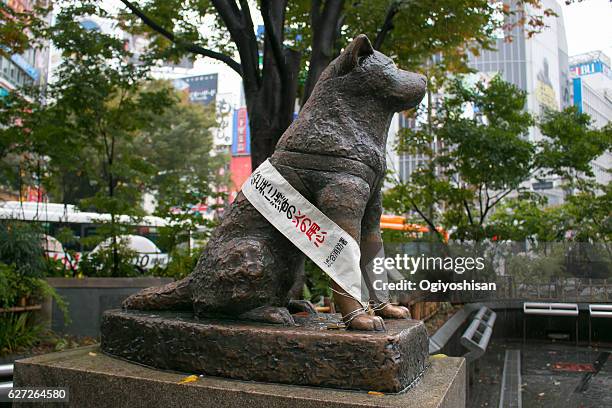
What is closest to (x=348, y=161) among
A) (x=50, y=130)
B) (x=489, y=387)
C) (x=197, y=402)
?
(x=197, y=402)

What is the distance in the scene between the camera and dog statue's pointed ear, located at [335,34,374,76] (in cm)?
246

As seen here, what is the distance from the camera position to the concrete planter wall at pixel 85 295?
7934 millimetres

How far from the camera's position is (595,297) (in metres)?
8.68

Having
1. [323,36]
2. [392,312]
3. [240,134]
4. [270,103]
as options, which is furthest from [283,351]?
[240,134]

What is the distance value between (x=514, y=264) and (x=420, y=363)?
7.44 metres

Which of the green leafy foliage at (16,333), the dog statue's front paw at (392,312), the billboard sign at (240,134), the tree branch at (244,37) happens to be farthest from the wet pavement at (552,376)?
the billboard sign at (240,134)

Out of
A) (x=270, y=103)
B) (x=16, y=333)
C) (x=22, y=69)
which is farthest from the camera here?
(x=22, y=69)

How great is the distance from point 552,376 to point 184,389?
232 inches

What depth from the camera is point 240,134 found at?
49.9 m

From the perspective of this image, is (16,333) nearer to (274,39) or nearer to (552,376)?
(274,39)

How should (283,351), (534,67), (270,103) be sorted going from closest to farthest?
(283,351) → (270,103) → (534,67)

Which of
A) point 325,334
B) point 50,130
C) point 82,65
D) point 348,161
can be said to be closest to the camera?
Result: point 325,334

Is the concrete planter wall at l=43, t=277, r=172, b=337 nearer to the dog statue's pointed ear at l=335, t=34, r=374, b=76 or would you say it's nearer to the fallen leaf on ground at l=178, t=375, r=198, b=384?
the fallen leaf on ground at l=178, t=375, r=198, b=384

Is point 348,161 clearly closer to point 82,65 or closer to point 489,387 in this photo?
point 489,387
